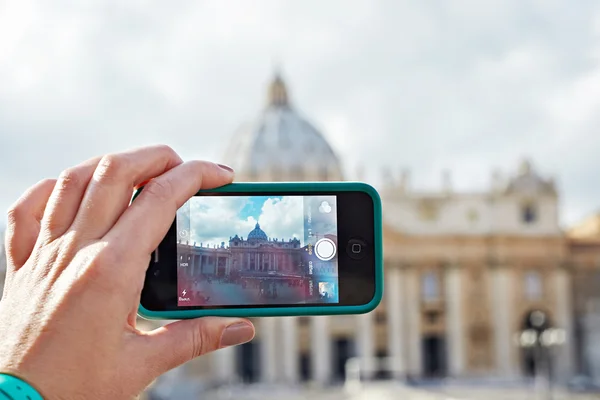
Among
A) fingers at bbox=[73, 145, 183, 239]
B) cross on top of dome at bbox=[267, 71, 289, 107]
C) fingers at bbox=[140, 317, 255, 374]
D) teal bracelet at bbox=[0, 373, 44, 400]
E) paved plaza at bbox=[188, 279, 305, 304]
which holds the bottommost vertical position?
teal bracelet at bbox=[0, 373, 44, 400]

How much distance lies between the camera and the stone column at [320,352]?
1336 inches

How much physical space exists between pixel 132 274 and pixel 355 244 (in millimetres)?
602

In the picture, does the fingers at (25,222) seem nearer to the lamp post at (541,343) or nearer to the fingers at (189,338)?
the fingers at (189,338)

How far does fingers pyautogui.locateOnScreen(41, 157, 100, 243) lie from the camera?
1.44 m

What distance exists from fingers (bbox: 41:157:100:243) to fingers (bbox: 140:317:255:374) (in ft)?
0.70

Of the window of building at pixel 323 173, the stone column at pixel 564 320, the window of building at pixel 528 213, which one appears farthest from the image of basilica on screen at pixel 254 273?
the window of building at pixel 323 173

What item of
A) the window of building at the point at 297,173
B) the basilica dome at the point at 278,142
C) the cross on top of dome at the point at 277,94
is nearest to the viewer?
the window of building at the point at 297,173

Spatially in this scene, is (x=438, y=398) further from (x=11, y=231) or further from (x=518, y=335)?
(x=11, y=231)

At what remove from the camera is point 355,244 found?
187 centimetres

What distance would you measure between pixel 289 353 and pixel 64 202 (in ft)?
108

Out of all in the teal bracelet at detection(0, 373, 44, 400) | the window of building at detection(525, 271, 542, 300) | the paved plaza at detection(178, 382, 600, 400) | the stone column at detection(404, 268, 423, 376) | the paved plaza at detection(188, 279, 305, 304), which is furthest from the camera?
the window of building at detection(525, 271, 542, 300)

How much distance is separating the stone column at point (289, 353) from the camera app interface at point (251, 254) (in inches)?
1266

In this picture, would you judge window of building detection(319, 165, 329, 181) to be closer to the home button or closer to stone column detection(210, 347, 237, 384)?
stone column detection(210, 347, 237, 384)

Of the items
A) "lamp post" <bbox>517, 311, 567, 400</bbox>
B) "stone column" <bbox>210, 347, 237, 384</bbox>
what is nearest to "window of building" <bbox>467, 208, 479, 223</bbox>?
"lamp post" <bbox>517, 311, 567, 400</bbox>
